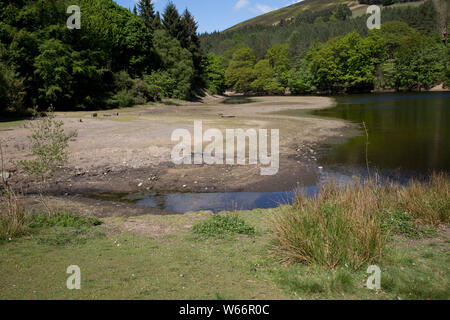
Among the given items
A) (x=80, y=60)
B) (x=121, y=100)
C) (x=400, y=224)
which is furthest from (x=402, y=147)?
(x=121, y=100)

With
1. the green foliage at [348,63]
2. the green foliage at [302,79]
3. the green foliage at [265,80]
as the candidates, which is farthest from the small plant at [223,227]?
the green foliage at [265,80]

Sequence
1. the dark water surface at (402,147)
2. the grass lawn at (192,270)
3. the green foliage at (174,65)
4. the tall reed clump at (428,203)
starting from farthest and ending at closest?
the green foliage at (174,65), the dark water surface at (402,147), the tall reed clump at (428,203), the grass lawn at (192,270)

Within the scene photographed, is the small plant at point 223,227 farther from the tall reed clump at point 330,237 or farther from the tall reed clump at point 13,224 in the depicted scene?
the tall reed clump at point 13,224

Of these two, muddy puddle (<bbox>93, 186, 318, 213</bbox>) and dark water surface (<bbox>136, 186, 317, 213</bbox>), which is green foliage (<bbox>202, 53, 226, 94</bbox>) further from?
dark water surface (<bbox>136, 186, 317, 213</bbox>)

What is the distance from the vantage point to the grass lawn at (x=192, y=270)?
480 cm

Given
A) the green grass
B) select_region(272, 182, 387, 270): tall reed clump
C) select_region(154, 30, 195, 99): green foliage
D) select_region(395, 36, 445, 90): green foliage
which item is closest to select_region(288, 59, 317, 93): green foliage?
select_region(395, 36, 445, 90): green foliage

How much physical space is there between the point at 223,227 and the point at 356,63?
9349 centimetres

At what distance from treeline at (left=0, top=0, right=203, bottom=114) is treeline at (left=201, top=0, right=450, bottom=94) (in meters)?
35.5

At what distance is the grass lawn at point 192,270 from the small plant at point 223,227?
22cm

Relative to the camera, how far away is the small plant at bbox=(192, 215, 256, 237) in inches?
325

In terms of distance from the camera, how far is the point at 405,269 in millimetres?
5516

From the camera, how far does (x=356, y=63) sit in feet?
292
